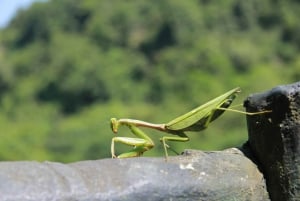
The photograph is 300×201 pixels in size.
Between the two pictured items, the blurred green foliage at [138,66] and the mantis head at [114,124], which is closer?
the mantis head at [114,124]

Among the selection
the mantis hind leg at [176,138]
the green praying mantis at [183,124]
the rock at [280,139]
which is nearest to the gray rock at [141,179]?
the rock at [280,139]

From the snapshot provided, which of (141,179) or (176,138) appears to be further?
(176,138)

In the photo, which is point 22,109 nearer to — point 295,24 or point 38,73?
point 38,73

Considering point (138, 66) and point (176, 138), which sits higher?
point (176, 138)

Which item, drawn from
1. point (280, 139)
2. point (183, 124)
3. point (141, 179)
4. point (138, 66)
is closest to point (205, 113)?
point (183, 124)

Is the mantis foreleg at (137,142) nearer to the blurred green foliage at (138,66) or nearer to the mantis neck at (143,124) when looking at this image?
the mantis neck at (143,124)

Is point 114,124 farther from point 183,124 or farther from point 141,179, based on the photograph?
point 141,179

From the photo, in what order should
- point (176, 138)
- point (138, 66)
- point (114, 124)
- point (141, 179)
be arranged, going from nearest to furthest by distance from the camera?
point (141, 179), point (176, 138), point (114, 124), point (138, 66)

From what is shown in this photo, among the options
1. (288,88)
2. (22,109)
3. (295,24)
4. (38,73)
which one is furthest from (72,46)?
(288,88)
